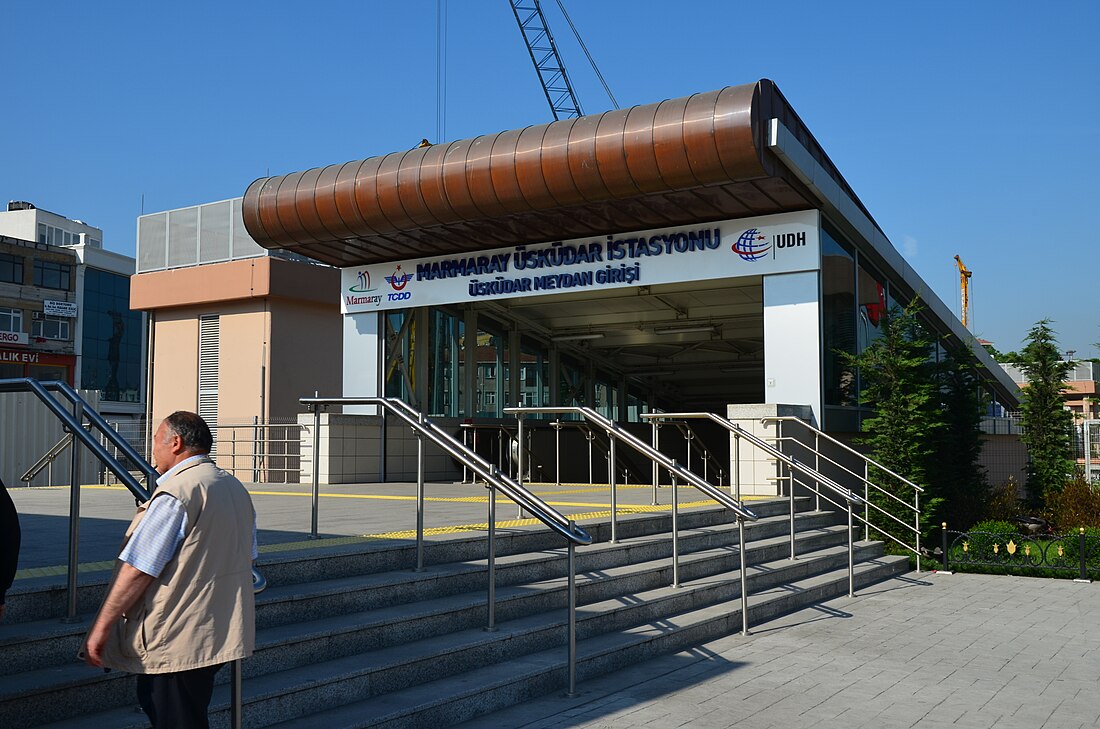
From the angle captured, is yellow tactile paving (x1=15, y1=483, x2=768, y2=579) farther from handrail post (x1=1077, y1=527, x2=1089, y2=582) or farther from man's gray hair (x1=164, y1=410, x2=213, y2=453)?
handrail post (x1=1077, y1=527, x2=1089, y2=582)

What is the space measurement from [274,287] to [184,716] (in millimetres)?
19545

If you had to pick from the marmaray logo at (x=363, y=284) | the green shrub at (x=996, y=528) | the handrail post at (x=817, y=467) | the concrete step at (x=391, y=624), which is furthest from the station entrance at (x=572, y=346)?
the concrete step at (x=391, y=624)

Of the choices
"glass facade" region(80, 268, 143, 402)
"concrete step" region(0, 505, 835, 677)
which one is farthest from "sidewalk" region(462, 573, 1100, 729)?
"glass facade" region(80, 268, 143, 402)

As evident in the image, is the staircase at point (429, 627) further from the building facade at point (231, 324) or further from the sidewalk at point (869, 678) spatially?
the building facade at point (231, 324)

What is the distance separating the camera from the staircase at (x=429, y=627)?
15.3 ft

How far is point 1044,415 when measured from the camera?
1900 cm

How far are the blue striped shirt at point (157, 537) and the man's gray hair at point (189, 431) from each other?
0.27 m

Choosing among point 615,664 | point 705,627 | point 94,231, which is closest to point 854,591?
point 705,627

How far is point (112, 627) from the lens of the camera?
3654mm

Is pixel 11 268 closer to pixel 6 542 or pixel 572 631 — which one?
pixel 572 631

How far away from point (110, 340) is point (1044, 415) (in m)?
64.7

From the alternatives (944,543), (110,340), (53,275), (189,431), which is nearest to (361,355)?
(944,543)

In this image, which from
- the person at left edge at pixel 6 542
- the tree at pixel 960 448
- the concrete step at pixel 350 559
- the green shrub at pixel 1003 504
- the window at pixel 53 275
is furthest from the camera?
the window at pixel 53 275

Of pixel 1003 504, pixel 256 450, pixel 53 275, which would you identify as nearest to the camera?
pixel 1003 504
